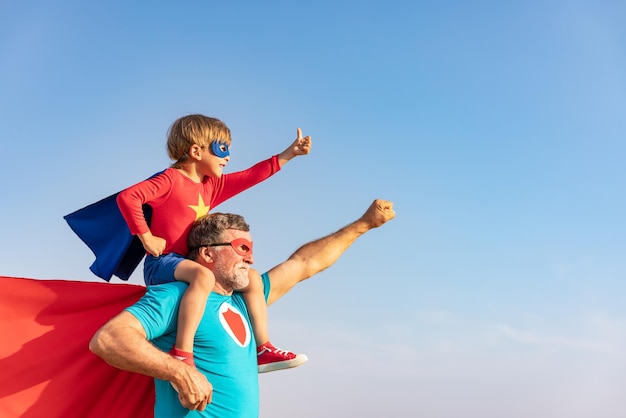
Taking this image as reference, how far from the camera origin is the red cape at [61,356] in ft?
Answer: 16.7

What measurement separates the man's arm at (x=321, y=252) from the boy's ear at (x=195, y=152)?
3.56 feet

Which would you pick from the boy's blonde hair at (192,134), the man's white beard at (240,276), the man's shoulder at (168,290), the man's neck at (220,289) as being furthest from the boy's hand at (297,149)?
the man's shoulder at (168,290)

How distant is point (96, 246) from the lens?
5.50 meters

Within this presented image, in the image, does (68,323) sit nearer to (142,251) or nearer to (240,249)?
(142,251)

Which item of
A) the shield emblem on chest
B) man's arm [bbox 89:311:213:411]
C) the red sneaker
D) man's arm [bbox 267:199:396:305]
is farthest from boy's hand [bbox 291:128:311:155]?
man's arm [bbox 89:311:213:411]

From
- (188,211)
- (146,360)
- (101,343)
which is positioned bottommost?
(146,360)

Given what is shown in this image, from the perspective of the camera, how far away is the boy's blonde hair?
5379 mm

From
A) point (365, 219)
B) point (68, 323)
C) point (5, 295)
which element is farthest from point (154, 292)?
point (365, 219)

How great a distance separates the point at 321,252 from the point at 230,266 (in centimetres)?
115

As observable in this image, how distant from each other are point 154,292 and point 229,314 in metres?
0.52

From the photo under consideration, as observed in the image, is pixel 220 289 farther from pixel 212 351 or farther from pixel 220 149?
pixel 220 149

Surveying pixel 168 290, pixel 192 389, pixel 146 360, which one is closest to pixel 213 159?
pixel 168 290

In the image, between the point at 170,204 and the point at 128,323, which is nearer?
the point at 128,323

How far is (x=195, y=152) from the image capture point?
538 centimetres
